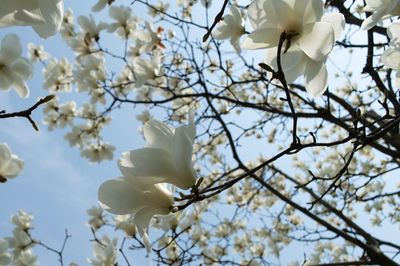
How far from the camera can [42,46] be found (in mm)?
4324

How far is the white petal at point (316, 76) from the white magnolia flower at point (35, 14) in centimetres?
60

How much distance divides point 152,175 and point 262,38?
1.37 feet

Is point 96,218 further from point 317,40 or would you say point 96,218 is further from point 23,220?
point 317,40

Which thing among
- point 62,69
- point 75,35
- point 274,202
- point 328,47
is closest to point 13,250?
point 62,69

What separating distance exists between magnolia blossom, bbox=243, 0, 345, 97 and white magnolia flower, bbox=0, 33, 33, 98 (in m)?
1.14

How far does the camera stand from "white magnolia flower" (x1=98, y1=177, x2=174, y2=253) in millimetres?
889

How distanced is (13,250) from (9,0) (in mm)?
3037

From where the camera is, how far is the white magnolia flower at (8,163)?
1.81 metres

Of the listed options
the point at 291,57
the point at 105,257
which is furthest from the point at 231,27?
the point at 105,257

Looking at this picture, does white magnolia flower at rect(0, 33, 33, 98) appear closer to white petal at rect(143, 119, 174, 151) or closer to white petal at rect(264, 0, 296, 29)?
white petal at rect(143, 119, 174, 151)

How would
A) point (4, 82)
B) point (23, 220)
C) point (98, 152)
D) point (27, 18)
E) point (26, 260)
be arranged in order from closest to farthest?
point (27, 18), point (4, 82), point (26, 260), point (23, 220), point (98, 152)

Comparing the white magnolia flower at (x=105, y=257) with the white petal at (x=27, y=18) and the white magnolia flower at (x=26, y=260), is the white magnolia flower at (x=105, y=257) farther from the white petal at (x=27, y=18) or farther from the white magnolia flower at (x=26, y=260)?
the white petal at (x=27, y=18)

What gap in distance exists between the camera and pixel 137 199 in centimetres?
90

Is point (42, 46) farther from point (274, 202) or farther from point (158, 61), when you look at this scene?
point (274, 202)
